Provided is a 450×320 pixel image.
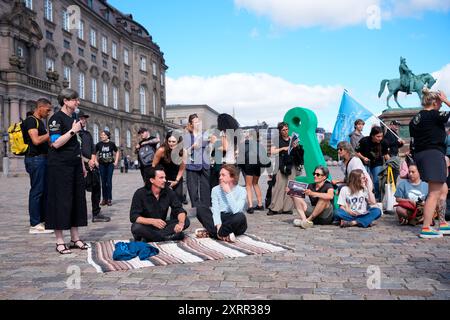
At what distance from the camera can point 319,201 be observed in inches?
281

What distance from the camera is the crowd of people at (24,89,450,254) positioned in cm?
535

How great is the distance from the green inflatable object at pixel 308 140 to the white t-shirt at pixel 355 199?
3.94 feet

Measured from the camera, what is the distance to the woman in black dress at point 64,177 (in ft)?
17.1

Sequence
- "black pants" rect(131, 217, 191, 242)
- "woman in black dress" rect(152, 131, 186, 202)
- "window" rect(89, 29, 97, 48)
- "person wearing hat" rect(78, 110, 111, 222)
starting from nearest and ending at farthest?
"black pants" rect(131, 217, 191, 242) → "woman in black dress" rect(152, 131, 186, 202) → "person wearing hat" rect(78, 110, 111, 222) → "window" rect(89, 29, 97, 48)

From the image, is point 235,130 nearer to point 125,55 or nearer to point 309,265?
point 309,265

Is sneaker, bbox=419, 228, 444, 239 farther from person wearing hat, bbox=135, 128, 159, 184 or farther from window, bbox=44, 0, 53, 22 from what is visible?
window, bbox=44, 0, 53, 22

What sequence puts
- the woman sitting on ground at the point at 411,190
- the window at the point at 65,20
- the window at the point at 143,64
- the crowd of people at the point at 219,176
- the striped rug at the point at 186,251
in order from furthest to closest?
the window at the point at 143,64 → the window at the point at 65,20 → the woman sitting on ground at the point at 411,190 → the crowd of people at the point at 219,176 → the striped rug at the point at 186,251

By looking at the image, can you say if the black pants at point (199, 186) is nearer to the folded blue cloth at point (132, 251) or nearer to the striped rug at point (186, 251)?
the striped rug at point (186, 251)

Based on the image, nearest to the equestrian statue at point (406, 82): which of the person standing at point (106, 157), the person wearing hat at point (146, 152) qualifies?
the person standing at point (106, 157)

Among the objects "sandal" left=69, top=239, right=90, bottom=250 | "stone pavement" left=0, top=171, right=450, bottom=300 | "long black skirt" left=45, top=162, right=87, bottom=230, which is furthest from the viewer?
"sandal" left=69, top=239, right=90, bottom=250

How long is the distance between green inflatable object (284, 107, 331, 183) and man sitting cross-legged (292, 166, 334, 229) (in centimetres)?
104

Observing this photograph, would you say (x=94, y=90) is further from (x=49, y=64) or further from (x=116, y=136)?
(x=49, y=64)

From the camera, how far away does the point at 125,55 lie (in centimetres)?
5503

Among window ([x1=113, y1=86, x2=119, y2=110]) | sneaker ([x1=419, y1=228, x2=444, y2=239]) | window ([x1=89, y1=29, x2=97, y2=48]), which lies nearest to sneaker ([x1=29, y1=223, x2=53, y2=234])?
sneaker ([x1=419, y1=228, x2=444, y2=239])
